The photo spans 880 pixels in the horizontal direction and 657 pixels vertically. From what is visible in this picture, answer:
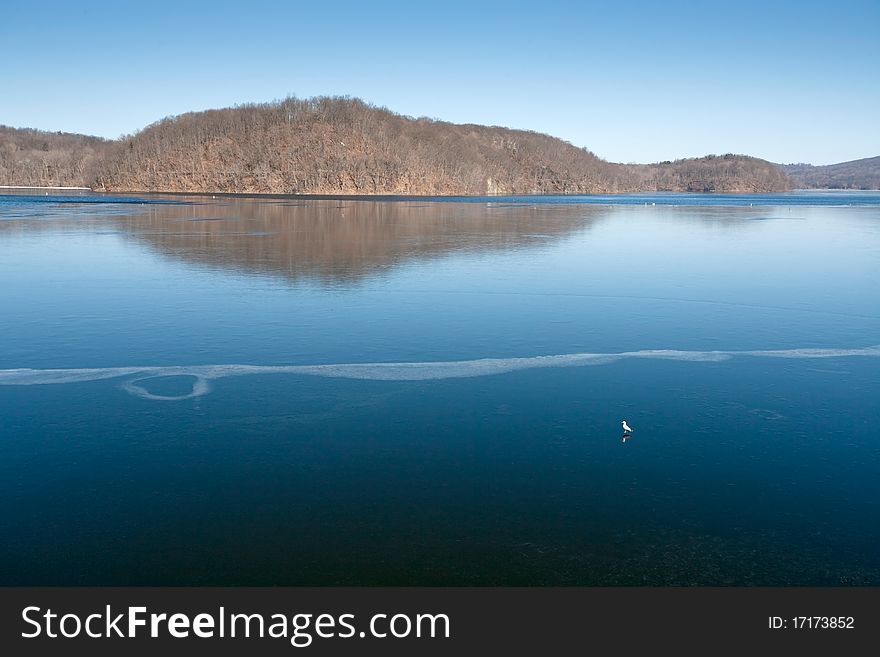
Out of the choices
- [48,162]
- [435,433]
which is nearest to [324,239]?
[435,433]

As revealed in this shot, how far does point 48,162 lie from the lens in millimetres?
148875

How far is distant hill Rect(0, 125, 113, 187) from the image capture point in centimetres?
14275

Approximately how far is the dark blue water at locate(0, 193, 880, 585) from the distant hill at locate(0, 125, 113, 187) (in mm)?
131380

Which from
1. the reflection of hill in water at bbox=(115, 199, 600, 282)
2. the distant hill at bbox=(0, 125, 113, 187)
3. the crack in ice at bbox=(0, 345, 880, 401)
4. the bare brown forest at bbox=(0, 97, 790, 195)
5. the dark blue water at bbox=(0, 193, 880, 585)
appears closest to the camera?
the dark blue water at bbox=(0, 193, 880, 585)

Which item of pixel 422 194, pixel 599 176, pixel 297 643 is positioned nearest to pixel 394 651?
pixel 297 643

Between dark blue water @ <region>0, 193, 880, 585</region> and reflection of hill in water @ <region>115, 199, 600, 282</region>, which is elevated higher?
reflection of hill in water @ <region>115, 199, 600, 282</region>

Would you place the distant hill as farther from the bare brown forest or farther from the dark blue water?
the dark blue water

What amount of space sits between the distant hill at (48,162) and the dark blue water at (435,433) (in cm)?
13138

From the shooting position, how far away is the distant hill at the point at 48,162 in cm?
14275

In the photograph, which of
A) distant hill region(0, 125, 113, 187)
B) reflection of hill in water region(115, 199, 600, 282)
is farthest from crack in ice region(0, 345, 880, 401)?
distant hill region(0, 125, 113, 187)

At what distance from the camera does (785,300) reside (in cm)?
1742

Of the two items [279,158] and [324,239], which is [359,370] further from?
[279,158]

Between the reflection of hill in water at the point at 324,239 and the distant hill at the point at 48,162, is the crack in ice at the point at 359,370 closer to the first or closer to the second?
the reflection of hill in water at the point at 324,239

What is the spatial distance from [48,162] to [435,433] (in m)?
166
